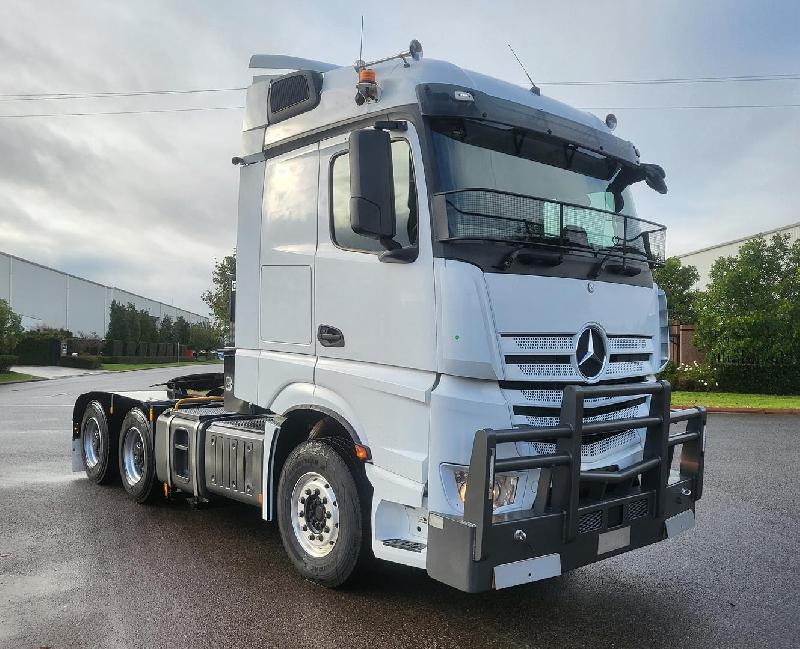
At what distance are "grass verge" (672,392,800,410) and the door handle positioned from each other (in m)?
15.2

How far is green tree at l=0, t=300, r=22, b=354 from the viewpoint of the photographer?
34188 millimetres

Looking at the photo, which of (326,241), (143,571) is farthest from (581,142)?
(143,571)

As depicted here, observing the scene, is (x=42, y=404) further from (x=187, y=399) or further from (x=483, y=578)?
(x=483, y=578)

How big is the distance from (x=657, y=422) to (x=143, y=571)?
3.61 meters

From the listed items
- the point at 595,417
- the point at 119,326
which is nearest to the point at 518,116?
the point at 595,417

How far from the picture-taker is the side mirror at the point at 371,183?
3.93 m

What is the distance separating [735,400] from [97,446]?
18.6 meters

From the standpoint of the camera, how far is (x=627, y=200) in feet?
17.1

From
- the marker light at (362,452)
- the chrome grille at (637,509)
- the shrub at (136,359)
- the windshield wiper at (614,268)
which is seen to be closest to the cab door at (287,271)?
the marker light at (362,452)

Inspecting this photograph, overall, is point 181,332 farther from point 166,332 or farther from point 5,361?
point 5,361

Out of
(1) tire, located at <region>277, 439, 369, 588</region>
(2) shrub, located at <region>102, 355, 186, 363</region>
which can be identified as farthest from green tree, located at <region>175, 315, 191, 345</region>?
(1) tire, located at <region>277, 439, 369, 588</region>

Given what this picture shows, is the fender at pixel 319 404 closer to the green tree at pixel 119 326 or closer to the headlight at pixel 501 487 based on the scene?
the headlight at pixel 501 487

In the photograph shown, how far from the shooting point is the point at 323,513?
4664mm

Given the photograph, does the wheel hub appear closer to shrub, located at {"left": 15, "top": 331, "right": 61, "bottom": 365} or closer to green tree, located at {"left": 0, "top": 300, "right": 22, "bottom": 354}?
green tree, located at {"left": 0, "top": 300, "right": 22, "bottom": 354}
